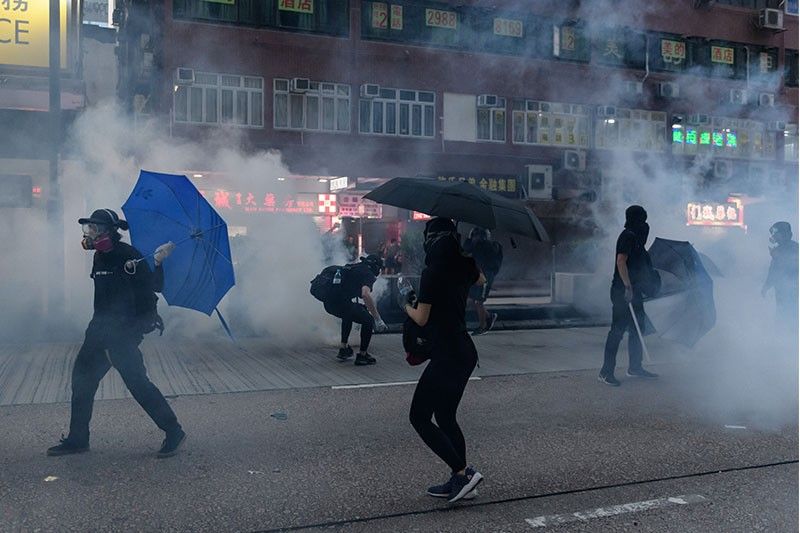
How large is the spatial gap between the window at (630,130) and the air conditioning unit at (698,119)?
0.70 meters

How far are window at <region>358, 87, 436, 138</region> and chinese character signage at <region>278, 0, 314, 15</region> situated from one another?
261 centimetres

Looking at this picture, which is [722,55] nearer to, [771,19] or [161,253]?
[771,19]

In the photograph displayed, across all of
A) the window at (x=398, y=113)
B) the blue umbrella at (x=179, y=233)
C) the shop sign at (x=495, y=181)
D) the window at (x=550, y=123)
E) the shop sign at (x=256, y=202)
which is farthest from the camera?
the shop sign at (x=495, y=181)

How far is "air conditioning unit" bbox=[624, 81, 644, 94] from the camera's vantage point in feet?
52.7

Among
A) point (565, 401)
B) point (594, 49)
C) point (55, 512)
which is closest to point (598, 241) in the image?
point (594, 49)

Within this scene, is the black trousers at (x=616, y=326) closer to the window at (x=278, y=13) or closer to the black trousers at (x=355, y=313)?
the black trousers at (x=355, y=313)

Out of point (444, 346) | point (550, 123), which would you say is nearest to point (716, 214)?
point (550, 123)

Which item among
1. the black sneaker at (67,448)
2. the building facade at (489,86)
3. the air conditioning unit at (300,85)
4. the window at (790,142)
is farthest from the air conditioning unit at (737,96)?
the black sneaker at (67,448)

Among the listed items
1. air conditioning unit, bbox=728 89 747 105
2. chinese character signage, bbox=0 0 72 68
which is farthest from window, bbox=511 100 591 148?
chinese character signage, bbox=0 0 72 68

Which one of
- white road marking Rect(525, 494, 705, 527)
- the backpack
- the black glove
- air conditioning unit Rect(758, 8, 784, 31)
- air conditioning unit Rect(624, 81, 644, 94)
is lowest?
white road marking Rect(525, 494, 705, 527)

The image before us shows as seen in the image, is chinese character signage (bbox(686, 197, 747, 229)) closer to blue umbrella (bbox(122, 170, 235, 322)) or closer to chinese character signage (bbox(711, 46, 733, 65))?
chinese character signage (bbox(711, 46, 733, 65))

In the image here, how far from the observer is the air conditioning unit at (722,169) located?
16.6 m

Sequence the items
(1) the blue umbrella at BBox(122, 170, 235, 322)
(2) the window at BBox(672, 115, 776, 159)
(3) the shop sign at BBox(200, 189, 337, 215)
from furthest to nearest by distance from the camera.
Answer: (2) the window at BBox(672, 115, 776, 159) → (3) the shop sign at BBox(200, 189, 337, 215) → (1) the blue umbrella at BBox(122, 170, 235, 322)

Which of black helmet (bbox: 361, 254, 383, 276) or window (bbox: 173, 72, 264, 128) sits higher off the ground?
window (bbox: 173, 72, 264, 128)
